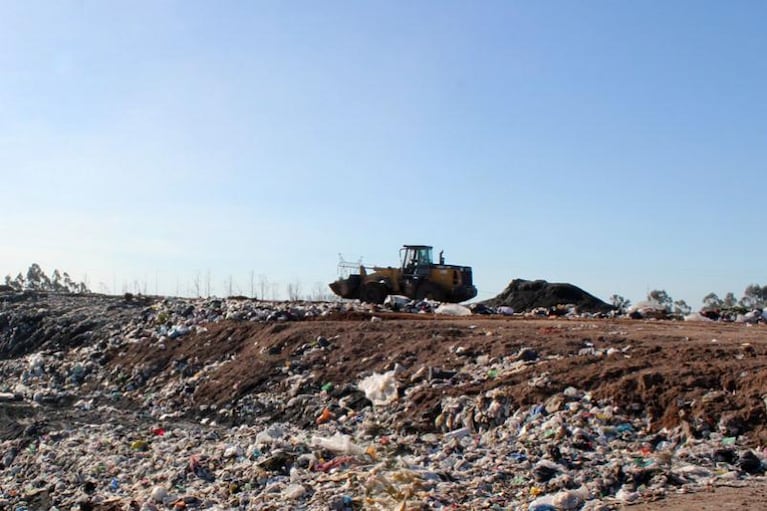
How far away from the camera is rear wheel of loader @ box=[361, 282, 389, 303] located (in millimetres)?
22078

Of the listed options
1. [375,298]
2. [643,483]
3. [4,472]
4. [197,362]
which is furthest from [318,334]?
[375,298]

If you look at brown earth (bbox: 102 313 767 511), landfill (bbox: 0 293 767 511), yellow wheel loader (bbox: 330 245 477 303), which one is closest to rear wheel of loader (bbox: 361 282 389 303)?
yellow wheel loader (bbox: 330 245 477 303)

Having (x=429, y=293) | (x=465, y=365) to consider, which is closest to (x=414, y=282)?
(x=429, y=293)

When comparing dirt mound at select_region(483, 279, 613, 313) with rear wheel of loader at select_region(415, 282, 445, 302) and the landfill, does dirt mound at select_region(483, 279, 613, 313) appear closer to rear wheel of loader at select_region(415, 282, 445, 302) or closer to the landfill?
rear wheel of loader at select_region(415, 282, 445, 302)

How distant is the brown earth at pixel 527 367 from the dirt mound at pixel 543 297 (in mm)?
7981

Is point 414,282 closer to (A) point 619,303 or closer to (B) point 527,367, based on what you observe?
(A) point 619,303

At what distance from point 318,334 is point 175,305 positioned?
19.7ft

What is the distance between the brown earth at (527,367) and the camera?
6.83 meters

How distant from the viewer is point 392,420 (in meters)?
8.49

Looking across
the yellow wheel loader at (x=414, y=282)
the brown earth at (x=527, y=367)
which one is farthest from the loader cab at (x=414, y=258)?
the brown earth at (x=527, y=367)

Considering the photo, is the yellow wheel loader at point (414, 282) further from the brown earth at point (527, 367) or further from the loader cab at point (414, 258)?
the brown earth at point (527, 367)

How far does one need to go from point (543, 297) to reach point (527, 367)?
1342cm

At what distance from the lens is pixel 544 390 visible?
7.93 metres

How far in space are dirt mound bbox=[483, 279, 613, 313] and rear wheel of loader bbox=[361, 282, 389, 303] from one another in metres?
3.14
